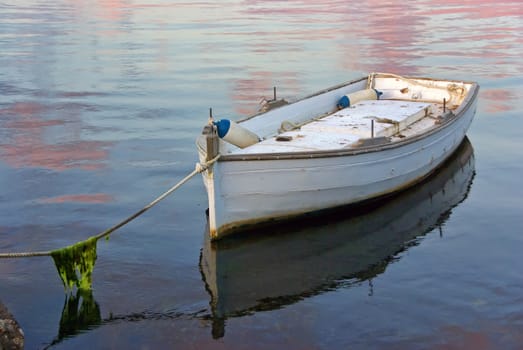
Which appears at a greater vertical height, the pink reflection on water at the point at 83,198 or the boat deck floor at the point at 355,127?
the boat deck floor at the point at 355,127

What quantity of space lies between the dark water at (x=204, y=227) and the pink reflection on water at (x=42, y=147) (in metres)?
0.06

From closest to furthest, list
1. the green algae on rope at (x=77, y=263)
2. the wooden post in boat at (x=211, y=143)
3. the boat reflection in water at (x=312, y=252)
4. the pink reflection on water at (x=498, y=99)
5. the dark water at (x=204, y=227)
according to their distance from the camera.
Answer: the dark water at (x=204, y=227) → the green algae on rope at (x=77, y=263) → the boat reflection in water at (x=312, y=252) → the wooden post in boat at (x=211, y=143) → the pink reflection on water at (x=498, y=99)

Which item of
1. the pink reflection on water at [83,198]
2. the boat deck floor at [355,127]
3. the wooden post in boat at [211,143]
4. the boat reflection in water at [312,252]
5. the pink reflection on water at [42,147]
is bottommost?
the boat reflection in water at [312,252]

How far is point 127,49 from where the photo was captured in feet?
141

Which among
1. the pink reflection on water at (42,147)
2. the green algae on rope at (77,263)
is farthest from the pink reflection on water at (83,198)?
the green algae on rope at (77,263)

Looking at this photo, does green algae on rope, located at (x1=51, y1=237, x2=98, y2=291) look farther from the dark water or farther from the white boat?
the white boat

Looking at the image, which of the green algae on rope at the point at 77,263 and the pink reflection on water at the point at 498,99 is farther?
the pink reflection on water at the point at 498,99

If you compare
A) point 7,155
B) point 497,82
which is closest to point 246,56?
point 497,82

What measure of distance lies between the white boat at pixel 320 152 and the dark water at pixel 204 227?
0.65 m

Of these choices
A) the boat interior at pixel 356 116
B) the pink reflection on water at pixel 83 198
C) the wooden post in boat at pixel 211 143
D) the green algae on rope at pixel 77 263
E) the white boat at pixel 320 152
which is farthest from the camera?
the pink reflection on water at pixel 83 198

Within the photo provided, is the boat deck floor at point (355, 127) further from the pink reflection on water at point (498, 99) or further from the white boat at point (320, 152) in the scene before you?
the pink reflection on water at point (498, 99)

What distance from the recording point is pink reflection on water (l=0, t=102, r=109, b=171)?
2086 centimetres

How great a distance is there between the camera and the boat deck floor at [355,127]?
57.9ft

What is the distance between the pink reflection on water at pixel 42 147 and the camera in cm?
2086
